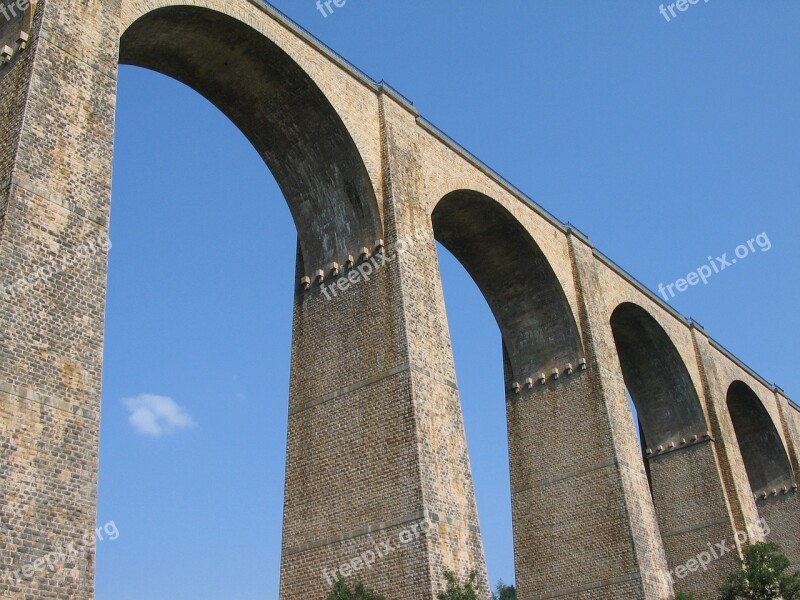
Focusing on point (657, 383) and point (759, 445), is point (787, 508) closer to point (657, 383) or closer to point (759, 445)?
point (759, 445)

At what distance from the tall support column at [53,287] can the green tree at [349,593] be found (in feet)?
20.7

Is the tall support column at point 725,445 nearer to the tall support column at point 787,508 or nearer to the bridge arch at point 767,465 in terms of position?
the bridge arch at point 767,465

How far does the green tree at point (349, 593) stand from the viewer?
16531mm

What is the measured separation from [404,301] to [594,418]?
9343mm

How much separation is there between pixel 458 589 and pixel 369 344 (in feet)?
18.1

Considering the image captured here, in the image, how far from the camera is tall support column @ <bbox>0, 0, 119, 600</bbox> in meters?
11.0

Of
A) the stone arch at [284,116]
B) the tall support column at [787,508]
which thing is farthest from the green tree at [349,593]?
the tall support column at [787,508]

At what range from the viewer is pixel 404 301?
1894 cm

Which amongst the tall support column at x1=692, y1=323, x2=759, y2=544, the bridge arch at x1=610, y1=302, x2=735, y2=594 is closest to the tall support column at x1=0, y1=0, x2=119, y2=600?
the bridge arch at x1=610, y1=302, x2=735, y2=594

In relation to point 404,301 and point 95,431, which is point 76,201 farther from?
point 404,301

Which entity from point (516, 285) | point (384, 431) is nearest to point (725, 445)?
point (516, 285)

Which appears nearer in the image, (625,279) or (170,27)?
(170,27)

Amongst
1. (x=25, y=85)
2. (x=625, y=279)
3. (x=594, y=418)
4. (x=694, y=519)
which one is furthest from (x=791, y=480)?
(x=25, y=85)

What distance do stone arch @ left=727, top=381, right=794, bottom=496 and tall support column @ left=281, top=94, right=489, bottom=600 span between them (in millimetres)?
25489
